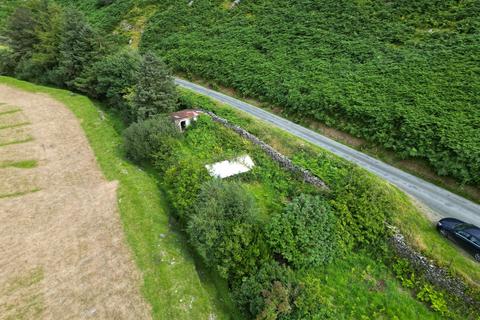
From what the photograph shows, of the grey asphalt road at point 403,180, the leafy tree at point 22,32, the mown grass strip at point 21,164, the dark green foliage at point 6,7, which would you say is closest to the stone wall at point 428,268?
the grey asphalt road at point 403,180

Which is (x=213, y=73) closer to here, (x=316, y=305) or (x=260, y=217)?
(x=260, y=217)

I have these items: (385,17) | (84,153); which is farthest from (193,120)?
(385,17)

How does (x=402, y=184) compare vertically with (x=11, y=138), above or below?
above

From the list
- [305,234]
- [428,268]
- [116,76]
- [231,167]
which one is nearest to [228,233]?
[305,234]

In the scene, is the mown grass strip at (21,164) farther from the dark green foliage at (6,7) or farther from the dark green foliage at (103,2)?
the dark green foliage at (6,7)

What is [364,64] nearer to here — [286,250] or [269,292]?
[286,250]

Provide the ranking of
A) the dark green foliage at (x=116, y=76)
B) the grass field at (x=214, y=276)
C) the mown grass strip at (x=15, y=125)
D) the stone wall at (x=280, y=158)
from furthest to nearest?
the dark green foliage at (x=116, y=76), the mown grass strip at (x=15, y=125), the stone wall at (x=280, y=158), the grass field at (x=214, y=276)
